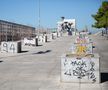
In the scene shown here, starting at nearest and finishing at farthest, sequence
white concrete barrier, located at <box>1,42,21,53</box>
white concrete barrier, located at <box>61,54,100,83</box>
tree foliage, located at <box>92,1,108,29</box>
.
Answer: white concrete barrier, located at <box>61,54,100,83</box> < white concrete barrier, located at <box>1,42,21,53</box> < tree foliage, located at <box>92,1,108,29</box>

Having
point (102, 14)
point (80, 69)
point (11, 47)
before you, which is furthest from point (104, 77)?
point (102, 14)

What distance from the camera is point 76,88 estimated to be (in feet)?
35.8

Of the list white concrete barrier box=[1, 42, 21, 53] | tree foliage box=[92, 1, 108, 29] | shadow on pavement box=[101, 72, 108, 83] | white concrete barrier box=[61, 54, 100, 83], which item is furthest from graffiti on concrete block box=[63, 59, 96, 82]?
tree foliage box=[92, 1, 108, 29]

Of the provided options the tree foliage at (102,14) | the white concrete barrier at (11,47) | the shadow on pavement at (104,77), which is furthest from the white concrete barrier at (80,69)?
the tree foliage at (102,14)

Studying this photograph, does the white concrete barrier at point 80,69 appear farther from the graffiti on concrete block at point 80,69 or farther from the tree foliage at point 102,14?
the tree foliage at point 102,14

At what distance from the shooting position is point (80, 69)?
11.8m

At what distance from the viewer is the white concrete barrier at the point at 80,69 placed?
11.7 meters

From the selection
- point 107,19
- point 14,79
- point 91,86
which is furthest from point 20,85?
point 107,19

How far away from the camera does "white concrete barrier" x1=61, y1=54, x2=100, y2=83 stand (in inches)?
460

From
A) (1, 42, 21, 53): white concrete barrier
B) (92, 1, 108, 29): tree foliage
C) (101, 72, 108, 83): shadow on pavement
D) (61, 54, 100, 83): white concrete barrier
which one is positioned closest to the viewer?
(61, 54, 100, 83): white concrete barrier

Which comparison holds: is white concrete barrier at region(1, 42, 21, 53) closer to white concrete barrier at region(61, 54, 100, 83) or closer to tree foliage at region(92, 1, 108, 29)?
white concrete barrier at region(61, 54, 100, 83)

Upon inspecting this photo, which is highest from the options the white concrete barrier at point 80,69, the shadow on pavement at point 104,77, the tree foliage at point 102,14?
the tree foliage at point 102,14

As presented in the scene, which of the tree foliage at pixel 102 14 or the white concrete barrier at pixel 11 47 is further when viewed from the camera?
the tree foliage at pixel 102 14

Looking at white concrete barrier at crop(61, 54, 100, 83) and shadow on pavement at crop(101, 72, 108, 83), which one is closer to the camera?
white concrete barrier at crop(61, 54, 100, 83)
